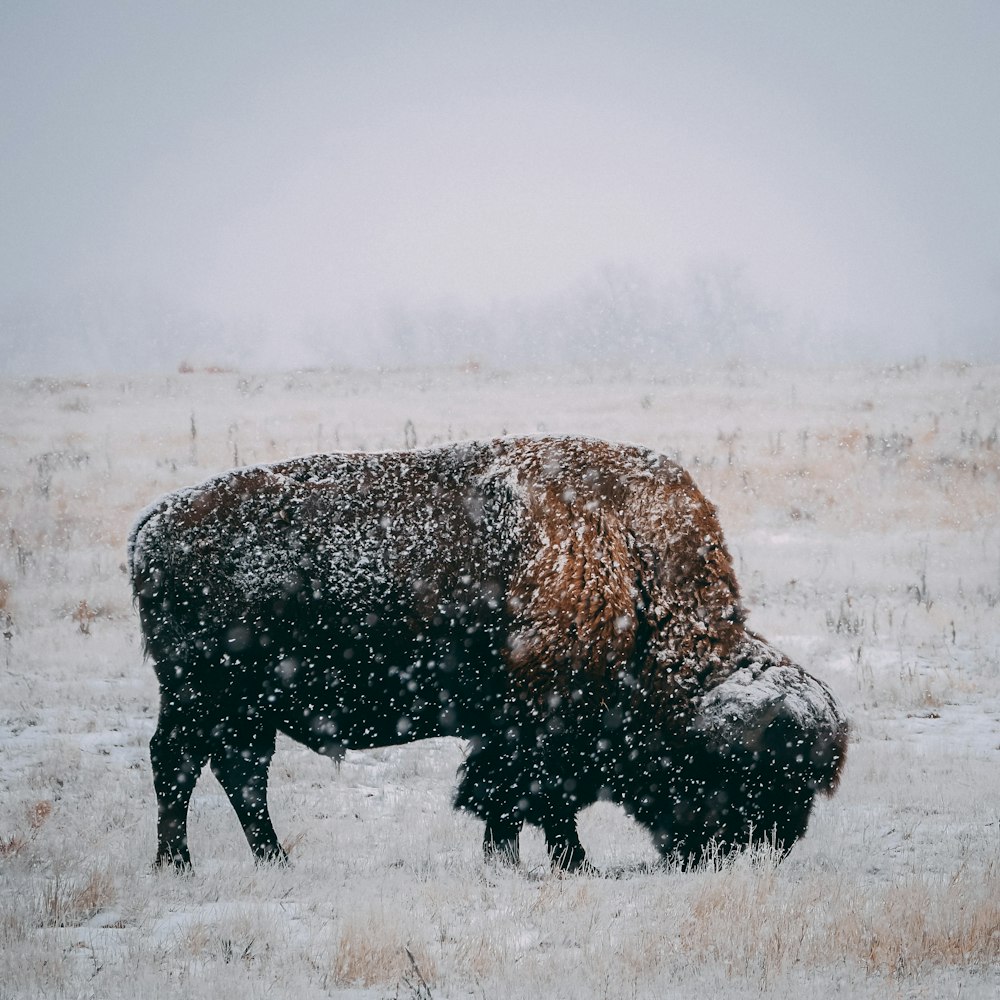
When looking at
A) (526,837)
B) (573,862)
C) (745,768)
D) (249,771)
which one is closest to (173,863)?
(249,771)

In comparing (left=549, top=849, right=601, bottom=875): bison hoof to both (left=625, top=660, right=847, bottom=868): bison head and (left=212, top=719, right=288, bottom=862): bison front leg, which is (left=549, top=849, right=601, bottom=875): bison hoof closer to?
(left=625, top=660, right=847, bottom=868): bison head

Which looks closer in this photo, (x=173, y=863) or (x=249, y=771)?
(x=173, y=863)

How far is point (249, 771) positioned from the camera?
15.4 ft

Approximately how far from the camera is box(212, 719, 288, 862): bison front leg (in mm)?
4598

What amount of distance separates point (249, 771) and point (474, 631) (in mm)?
1407

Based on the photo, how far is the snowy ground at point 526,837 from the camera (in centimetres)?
296

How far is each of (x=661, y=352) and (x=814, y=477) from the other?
20797 millimetres

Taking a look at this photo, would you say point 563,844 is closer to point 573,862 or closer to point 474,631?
point 573,862

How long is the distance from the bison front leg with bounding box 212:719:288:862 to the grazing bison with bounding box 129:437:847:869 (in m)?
0.01

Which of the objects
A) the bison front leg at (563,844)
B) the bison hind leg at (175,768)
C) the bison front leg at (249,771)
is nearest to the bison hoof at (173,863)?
the bison hind leg at (175,768)

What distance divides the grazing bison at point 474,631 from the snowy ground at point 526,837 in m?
0.39

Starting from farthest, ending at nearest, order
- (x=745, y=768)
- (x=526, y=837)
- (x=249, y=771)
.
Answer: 1. (x=526, y=837)
2. (x=249, y=771)
3. (x=745, y=768)

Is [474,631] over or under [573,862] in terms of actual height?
over

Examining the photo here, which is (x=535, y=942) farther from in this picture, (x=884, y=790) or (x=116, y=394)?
(x=116, y=394)
